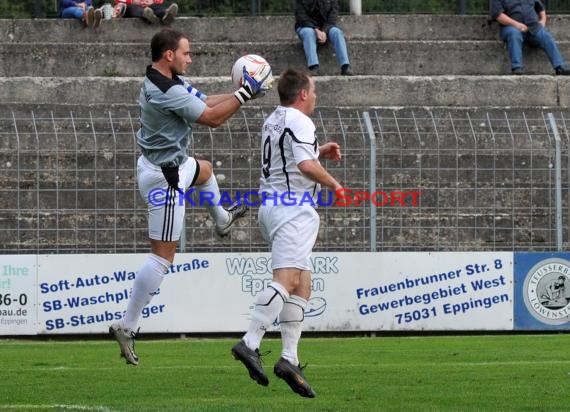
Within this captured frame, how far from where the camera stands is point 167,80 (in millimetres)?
9539

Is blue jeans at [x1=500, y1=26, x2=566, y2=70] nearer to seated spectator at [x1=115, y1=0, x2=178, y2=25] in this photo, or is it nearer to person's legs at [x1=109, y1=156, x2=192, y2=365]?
seated spectator at [x1=115, y1=0, x2=178, y2=25]

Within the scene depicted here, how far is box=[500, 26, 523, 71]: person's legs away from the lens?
20.5 meters

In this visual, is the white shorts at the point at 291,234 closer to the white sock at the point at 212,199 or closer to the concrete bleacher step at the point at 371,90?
the white sock at the point at 212,199

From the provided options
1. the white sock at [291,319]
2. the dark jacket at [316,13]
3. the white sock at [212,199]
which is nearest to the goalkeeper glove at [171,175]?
the white sock at [212,199]

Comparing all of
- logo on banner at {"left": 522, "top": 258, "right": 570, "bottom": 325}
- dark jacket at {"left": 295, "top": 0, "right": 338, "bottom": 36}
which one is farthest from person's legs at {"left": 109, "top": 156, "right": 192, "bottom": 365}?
dark jacket at {"left": 295, "top": 0, "right": 338, "bottom": 36}

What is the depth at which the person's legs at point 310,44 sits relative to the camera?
20094mm

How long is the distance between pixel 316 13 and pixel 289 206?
1158 centimetres

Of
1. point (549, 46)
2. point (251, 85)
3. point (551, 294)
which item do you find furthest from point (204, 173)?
point (549, 46)

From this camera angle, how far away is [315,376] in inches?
443

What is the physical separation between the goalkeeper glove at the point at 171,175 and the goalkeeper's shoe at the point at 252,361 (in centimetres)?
139

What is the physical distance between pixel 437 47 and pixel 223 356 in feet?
29.1

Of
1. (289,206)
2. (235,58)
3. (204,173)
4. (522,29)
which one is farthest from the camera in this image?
(235,58)

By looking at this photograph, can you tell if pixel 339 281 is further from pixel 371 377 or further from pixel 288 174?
pixel 288 174

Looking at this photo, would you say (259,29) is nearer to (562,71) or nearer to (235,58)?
(235,58)
